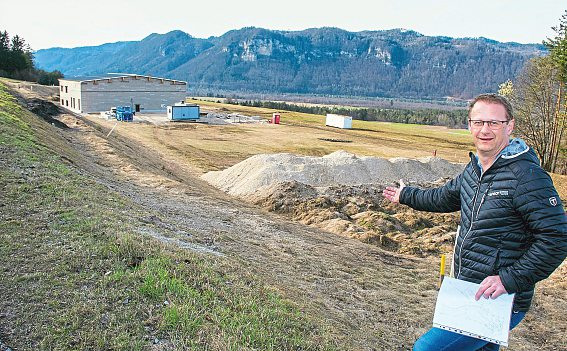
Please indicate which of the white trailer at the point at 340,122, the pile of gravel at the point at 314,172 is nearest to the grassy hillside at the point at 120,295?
the pile of gravel at the point at 314,172

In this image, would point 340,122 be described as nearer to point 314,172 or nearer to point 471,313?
point 314,172

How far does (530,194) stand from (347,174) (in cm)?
2006

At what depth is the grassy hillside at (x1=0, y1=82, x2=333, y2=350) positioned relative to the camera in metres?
4.65

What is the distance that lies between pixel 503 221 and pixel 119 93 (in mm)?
59761

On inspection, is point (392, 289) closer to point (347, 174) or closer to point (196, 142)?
point (347, 174)

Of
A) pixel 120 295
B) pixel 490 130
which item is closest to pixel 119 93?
pixel 120 295

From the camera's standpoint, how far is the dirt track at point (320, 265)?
23.1 ft

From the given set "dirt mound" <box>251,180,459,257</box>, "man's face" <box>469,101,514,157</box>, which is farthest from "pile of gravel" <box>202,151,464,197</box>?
"man's face" <box>469,101,514,157</box>

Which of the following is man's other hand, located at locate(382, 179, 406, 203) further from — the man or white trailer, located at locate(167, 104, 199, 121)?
white trailer, located at locate(167, 104, 199, 121)

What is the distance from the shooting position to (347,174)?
23.3m

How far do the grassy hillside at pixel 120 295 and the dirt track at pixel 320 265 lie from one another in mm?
830

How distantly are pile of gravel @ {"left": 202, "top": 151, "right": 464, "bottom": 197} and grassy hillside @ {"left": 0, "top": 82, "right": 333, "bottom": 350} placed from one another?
1330 centimetres

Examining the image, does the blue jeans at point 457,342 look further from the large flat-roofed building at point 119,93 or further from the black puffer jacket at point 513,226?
the large flat-roofed building at point 119,93

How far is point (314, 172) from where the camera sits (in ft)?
75.2
